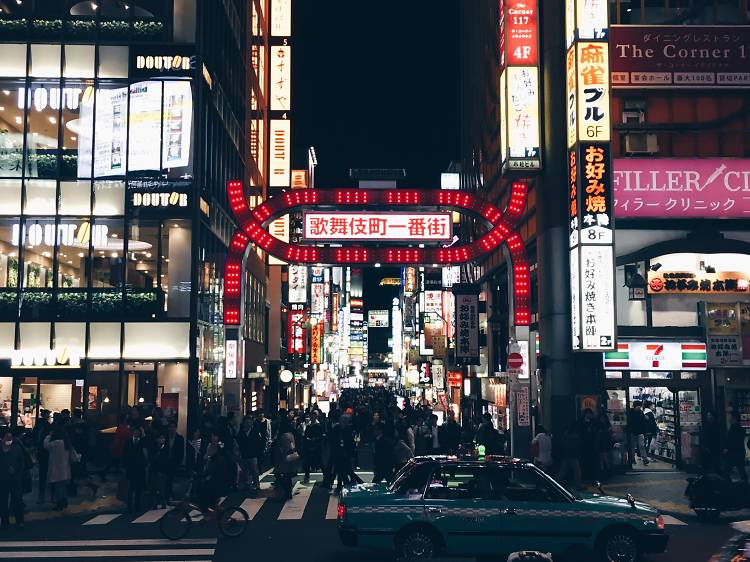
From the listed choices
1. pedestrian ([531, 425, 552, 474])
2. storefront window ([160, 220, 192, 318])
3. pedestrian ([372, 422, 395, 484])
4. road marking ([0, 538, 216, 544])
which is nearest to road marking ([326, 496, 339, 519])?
pedestrian ([372, 422, 395, 484])

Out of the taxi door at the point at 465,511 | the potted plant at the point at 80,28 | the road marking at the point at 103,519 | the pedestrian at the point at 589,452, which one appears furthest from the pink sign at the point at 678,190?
the potted plant at the point at 80,28

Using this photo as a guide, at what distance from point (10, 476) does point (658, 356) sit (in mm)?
A: 19128

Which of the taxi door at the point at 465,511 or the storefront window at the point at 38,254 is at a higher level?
the storefront window at the point at 38,254

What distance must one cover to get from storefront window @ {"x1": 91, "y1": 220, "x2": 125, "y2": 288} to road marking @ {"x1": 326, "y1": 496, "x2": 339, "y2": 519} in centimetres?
1448

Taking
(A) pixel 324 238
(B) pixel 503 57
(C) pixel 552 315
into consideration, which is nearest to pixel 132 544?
(A) pixel 324 238

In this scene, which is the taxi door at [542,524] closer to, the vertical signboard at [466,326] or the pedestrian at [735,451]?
the pedestrian at [735,451]

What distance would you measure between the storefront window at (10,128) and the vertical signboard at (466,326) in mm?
19295

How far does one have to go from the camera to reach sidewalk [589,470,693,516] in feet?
62.9

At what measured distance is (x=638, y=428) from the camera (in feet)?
87.2

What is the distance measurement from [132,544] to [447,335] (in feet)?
145

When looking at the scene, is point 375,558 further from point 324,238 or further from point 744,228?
point 744,228

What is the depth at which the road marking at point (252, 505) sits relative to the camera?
18.5 m

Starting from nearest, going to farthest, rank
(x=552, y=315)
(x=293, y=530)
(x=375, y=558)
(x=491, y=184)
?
(x=375, y=558) → (x=293, y=530) → (x=552, y=315) → (x=491, y=184)

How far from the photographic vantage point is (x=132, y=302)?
3145 cm
